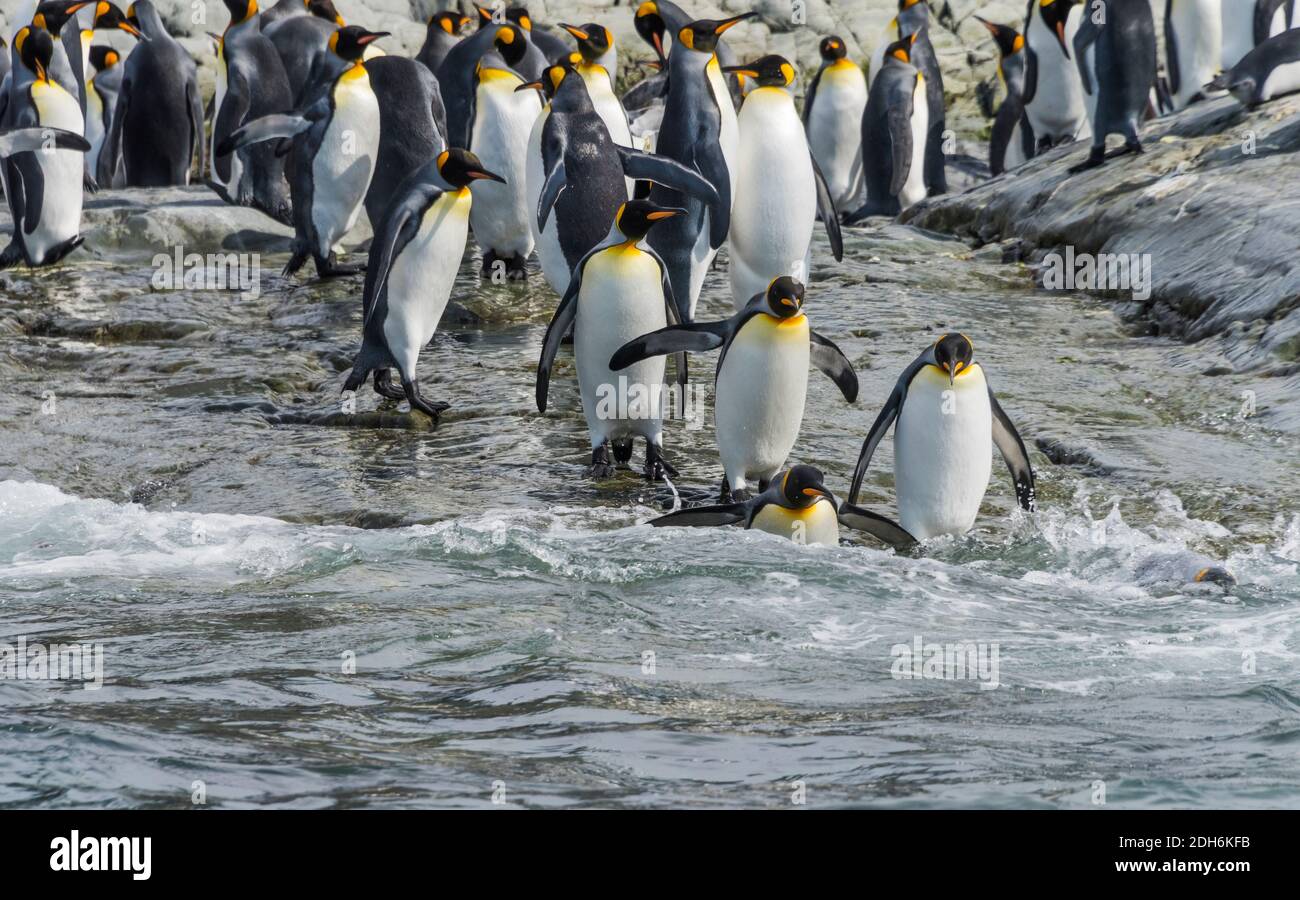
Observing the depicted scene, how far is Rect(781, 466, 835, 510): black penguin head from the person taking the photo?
5184mm

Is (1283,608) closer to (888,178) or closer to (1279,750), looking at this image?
(1279,750)

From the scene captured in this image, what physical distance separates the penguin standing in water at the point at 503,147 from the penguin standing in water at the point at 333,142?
0.62 m

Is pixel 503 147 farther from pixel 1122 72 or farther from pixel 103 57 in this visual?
pixel 103 57

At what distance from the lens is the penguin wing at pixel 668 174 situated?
6.82 metres

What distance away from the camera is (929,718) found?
3654 mm

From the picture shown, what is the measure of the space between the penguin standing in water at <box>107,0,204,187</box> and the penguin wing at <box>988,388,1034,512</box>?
864 cm

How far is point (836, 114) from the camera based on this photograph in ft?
42.6

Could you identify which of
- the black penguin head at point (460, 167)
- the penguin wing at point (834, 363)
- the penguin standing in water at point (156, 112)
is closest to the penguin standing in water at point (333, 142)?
the black penguin head at point (460, 167)

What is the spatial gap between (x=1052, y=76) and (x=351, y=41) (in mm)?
6316

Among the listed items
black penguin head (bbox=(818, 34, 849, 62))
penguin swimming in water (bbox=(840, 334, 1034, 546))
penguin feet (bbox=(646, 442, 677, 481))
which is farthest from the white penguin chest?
black penguin head (bbox=(818, 34, 849, 62))

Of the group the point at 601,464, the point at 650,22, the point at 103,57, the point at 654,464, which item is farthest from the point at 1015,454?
the point at 103,57

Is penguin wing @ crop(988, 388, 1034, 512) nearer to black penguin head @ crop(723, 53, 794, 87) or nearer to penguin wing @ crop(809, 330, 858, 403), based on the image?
penguin wing @ crop(809, 330, 858, 403)

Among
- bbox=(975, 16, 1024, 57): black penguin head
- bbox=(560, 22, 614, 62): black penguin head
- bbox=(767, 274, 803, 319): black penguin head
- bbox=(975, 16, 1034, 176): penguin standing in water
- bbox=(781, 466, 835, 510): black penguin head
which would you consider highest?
bbox=(975, 16, 1024, 57): black penguin head
